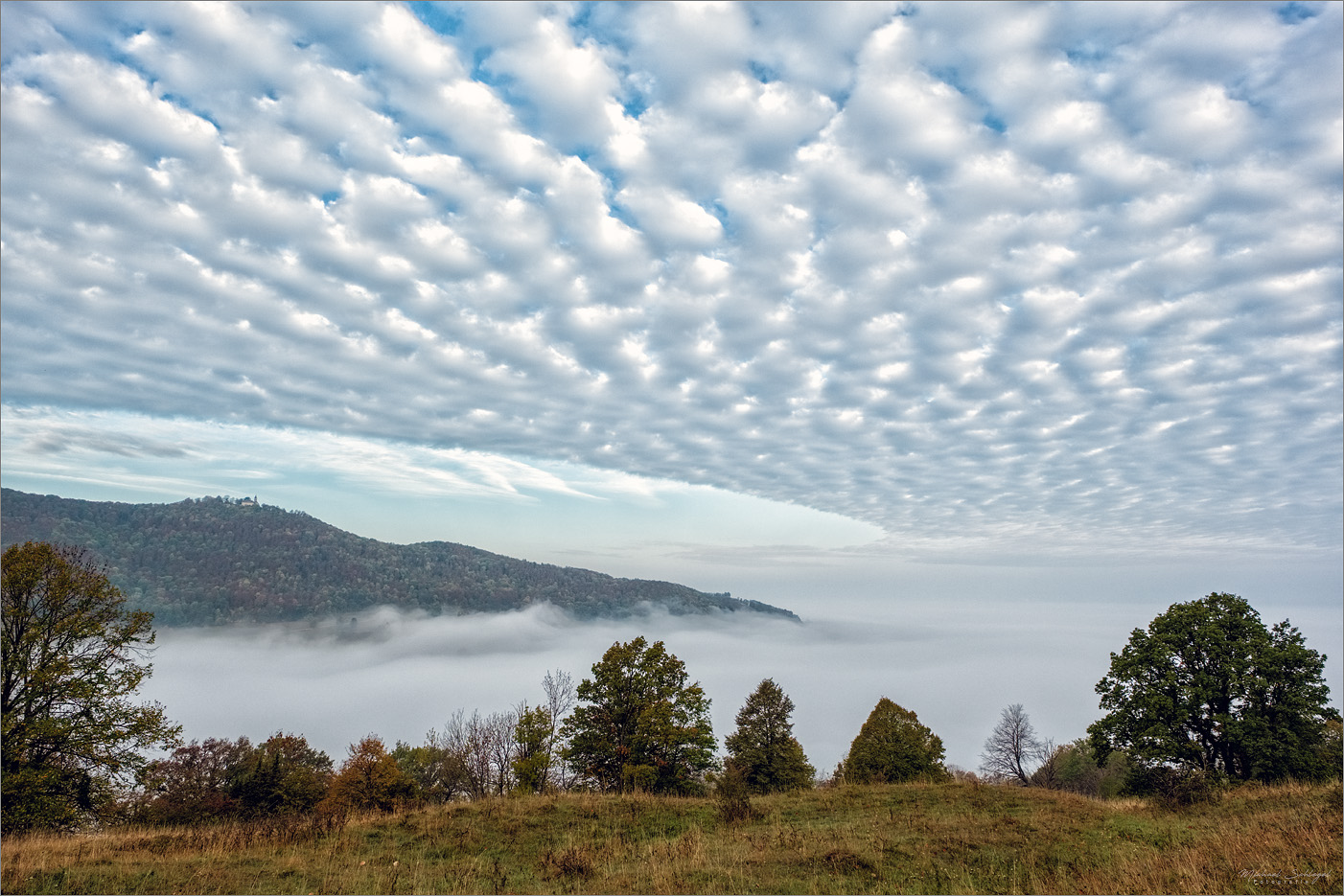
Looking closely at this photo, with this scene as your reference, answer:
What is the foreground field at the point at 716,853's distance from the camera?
11938 mm

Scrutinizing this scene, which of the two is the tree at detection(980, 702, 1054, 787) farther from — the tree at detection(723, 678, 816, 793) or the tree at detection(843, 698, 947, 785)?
the tree at detection(723, 678, 816, 793)

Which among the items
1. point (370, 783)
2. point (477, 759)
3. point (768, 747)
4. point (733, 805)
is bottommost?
point (370, 783)

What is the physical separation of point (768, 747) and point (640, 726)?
15.0 meters

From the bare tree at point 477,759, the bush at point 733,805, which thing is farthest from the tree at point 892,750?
the bare tree at point 477,759

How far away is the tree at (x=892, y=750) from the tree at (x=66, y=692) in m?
44.6

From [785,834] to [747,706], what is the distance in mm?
36385

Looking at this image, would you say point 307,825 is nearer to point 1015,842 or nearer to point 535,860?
point 535,860

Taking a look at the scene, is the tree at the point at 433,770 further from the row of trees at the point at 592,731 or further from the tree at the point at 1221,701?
the tree at the point at 1221,701

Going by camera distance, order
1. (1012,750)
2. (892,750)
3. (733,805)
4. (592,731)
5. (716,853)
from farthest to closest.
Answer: (1012,750) < (892,750) < (592,731) < (733,805) < (716,853)

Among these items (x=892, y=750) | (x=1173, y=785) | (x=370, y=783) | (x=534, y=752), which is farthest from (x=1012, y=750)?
(x=370, y=783)

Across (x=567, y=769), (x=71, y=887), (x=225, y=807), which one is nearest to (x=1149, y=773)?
(x=567, y=769)

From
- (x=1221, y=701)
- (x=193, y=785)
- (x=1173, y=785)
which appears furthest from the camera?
(x=193, y=785)

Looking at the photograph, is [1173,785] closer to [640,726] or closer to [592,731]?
[640,726]

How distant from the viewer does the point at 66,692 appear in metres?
23.5
